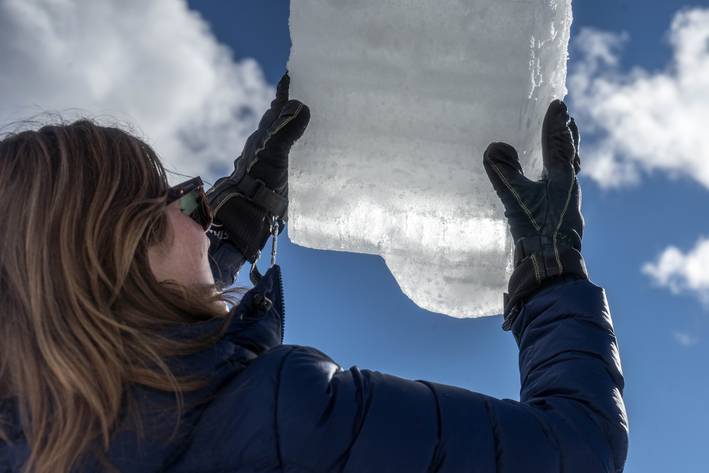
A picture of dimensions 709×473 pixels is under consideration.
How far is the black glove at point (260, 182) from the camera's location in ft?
7.27

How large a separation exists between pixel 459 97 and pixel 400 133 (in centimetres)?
24

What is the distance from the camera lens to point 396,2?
2.10 metres

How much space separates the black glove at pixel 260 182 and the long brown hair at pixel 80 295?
3.60 ft

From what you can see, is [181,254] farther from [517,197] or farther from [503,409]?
[517,197]

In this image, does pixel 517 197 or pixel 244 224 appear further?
pixel 244 224

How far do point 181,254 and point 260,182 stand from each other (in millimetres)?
1154

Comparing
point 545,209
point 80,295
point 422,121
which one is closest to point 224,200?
point 422,121

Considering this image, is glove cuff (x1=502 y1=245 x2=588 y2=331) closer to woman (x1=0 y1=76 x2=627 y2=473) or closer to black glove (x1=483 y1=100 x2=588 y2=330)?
black glove (x1=483 y1=100 x2=588 y2=330)

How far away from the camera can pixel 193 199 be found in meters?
1.33

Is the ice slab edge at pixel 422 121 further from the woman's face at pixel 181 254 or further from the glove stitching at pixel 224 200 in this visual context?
the woman's face at pixel 181 254

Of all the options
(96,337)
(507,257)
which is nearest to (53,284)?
(96,337)

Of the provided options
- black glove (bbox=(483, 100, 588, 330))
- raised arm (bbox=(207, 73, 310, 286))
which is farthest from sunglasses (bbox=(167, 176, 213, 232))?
black glove (bbox=(483, 100, 588, 330))

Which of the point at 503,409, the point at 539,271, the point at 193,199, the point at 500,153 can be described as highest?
the point at 500,153

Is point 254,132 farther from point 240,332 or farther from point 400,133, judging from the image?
point 240,332
